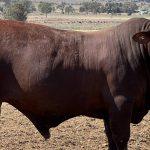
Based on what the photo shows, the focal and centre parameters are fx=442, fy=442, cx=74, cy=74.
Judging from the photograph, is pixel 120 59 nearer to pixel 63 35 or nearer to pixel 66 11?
pixel 63 35

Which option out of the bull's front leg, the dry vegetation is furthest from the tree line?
the bull's front leg

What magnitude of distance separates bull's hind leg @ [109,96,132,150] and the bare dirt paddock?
1.52m

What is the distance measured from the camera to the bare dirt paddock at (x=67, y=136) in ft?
22.9

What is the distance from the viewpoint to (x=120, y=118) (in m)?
5.39

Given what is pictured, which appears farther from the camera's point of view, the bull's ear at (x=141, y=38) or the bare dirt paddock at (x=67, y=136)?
the bare dirt paddock at (x=67, y=136)

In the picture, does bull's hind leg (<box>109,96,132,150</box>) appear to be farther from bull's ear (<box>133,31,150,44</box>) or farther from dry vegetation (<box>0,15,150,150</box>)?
dry vegetation (<box>0,15,150,150</box>)

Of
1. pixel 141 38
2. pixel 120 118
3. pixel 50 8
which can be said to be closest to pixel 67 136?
pixel 120 118

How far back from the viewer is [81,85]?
5.32m

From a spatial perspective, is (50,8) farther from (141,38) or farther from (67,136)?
(141,38)

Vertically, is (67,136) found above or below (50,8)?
above

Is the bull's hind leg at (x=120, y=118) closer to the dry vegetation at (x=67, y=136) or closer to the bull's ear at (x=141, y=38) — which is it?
the bull's ear at (x=141, y=38)

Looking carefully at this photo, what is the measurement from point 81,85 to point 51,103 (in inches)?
17.0

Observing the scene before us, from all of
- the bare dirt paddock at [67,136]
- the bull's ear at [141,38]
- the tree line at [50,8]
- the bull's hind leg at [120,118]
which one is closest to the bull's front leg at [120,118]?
the bull's hind leg at [120,118]

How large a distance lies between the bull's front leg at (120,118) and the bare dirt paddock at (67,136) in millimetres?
1513
